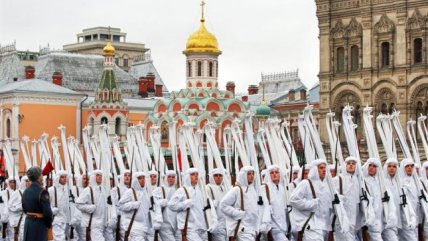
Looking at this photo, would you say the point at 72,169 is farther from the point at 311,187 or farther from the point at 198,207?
the point at 311,187

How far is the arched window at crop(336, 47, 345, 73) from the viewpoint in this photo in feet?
172

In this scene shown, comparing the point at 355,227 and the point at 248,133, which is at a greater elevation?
the point at 248,133

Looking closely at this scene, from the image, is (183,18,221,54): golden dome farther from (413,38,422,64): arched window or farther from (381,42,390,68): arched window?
(413,38,422,64): arched window

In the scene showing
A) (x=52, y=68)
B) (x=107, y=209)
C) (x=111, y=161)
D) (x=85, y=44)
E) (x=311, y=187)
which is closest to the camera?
(x=311, y=187)

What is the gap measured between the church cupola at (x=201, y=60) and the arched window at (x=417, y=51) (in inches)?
627

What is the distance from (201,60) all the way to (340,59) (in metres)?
12.5

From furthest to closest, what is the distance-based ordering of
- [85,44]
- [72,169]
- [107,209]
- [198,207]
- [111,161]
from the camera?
1. [85,44]
2. [72,169]
3. [111,161]
4. [107,209]
5. [198,207]

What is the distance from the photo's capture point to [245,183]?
16641 mm

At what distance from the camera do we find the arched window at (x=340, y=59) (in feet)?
172

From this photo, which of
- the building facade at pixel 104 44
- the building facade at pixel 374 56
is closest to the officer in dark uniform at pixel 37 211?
the building facade at pixel 374 56

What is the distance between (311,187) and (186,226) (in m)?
2.28

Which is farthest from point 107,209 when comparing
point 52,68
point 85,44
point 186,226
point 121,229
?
point 85,44

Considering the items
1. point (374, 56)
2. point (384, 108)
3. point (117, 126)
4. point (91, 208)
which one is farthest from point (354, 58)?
point (91, 208)

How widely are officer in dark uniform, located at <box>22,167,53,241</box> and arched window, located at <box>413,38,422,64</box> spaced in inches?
1462
